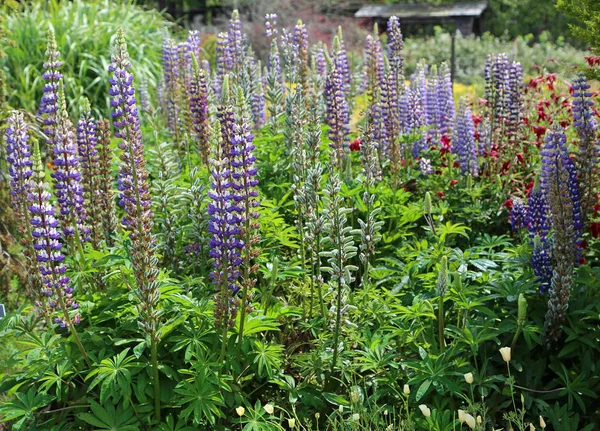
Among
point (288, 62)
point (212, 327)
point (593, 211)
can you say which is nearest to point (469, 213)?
point (593, 211)

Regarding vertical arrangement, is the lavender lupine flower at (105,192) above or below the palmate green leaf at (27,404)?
above

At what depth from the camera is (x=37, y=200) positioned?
392 cm

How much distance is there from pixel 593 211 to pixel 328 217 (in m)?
2.10

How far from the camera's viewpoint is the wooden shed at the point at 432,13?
2683cm

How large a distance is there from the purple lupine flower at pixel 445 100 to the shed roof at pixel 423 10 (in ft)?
66.4

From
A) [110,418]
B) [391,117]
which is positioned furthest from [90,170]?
[391,117]

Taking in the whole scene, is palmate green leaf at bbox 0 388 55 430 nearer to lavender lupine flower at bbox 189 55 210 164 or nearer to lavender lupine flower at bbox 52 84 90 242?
lavender lupine flower at bbox 52 84 90 242

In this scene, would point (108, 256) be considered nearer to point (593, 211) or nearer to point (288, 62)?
point (288, 62)

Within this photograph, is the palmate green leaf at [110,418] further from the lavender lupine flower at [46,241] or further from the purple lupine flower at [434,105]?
the purple lupine flower at [434,105]

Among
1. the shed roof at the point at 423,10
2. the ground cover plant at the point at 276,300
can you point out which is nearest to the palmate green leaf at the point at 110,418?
the ground cover plant at the point at 276,300

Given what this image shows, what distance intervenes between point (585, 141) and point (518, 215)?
2.27ft

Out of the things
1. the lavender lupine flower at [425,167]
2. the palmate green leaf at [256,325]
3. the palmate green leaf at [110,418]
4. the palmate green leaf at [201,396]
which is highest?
the lavender lupine flower at [425,167]

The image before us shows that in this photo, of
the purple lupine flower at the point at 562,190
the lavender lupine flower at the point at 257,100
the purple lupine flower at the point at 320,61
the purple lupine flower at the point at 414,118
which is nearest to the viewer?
the purple lupine flower at the point at 562,190

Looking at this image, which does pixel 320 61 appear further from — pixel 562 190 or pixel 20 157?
pixel 20 157
